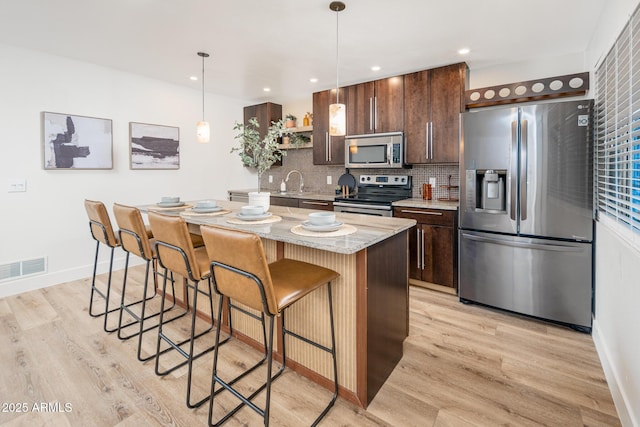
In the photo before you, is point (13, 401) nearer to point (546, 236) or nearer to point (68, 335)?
point (68, 335)

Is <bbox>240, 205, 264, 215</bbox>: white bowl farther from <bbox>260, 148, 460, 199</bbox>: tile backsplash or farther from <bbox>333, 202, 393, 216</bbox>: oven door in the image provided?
<bbox>260, 148, 460, 199</bbox>: tile backsplash

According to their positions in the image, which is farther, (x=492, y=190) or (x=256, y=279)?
(x=492, y=190)

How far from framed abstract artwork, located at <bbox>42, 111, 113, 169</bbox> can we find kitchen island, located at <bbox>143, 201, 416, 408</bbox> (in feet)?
8.16

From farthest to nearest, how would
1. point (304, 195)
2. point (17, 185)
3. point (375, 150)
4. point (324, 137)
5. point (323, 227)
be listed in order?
point (304, 195)
point (324, 137)
point (375, 150)
point (17, 185)
point (323, 227)

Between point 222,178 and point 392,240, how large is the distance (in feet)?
13.1

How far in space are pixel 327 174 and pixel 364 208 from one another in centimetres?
134

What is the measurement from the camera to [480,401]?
70.5 inches

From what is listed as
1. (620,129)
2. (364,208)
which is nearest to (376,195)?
(364,208)

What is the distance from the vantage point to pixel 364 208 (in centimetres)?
382

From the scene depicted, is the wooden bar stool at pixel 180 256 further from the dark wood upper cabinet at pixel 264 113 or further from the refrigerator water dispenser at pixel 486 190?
the dark wood upper cabinet at pixel 264 113

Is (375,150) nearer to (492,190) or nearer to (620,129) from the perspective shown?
(492,190)

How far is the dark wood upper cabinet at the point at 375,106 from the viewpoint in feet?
12.7

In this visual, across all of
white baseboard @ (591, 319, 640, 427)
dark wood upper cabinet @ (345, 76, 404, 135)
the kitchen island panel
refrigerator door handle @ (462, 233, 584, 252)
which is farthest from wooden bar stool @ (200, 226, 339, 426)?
dark wood upper cabinet @ (345, 76, 404, 135)

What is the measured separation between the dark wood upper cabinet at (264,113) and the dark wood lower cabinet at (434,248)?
8.92 ft
